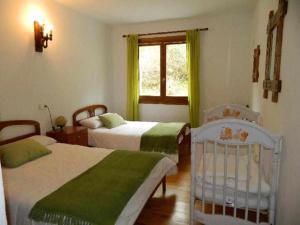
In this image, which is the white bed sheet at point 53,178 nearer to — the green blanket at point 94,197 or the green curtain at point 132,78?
the green blanket at point 94,197

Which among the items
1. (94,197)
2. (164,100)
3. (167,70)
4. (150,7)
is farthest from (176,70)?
(94,197)

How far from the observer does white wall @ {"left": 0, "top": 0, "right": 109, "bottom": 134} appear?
9.58 feet

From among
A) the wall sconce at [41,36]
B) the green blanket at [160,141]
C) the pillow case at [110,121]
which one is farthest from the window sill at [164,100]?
the wall sconce at [41,36]

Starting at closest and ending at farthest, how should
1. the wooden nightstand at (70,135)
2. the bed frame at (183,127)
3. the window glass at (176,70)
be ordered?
the wooden nightstand at (70,135), the bed frame at (183,127), the window glass at (176,70)

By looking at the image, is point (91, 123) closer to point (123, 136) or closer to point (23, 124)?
point (123, 136)

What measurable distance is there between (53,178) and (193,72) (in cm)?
338

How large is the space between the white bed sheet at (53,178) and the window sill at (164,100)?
2.28 m

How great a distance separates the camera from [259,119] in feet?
9.03

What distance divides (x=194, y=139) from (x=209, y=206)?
45.0 inches

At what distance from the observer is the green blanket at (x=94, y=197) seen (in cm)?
150

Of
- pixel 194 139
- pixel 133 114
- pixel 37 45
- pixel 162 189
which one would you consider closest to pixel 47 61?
pixel 37 45

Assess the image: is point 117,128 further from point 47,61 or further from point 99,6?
point 99,6

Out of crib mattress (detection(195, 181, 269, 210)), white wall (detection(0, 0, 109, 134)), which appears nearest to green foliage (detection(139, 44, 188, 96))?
white wall (detection(0, 0, 109, 134))

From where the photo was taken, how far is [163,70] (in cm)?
494
